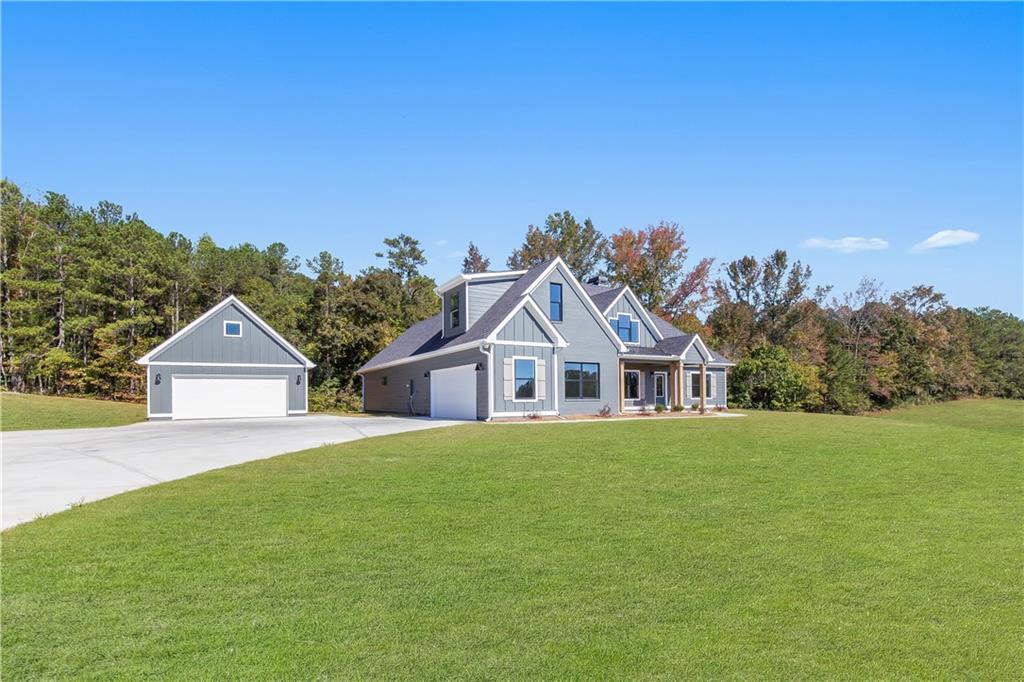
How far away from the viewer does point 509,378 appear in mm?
22531

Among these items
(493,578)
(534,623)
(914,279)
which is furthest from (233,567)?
(914,279)

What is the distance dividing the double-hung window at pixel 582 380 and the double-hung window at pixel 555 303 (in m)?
2.05

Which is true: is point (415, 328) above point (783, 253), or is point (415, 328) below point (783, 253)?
below

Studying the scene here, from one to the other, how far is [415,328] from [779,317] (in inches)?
1174

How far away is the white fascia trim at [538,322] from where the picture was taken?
22.0 metres

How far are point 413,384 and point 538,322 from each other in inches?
344

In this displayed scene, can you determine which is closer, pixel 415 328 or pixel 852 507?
pixel 852 507

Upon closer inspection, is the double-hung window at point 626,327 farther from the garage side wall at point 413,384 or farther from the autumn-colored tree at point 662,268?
the autumn-colored tree at point 662,268

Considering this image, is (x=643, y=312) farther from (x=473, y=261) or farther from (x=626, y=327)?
(x=473, y=261)

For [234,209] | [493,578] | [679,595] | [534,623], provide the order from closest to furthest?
[534,623] → [679,595] → [493,578] → [234,209]

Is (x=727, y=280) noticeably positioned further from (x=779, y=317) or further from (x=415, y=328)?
(x=415, y=328)

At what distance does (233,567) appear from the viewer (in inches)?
206

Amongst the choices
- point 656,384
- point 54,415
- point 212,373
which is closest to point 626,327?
point 656,384

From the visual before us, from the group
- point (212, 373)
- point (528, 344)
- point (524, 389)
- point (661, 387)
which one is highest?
point (528, 344)
